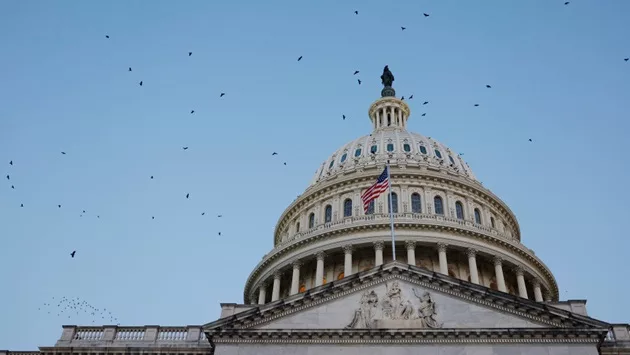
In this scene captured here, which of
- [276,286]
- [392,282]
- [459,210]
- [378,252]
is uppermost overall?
[459,210]

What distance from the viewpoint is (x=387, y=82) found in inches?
3509

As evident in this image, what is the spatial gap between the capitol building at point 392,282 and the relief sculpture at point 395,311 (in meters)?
0.05

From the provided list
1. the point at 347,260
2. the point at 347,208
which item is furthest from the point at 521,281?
the point at 347,208

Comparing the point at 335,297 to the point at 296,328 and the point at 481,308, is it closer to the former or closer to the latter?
the point at 296,328

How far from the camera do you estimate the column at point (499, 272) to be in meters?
57.2

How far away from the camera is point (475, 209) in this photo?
66438 mm

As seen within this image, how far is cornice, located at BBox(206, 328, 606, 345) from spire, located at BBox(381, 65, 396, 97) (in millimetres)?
54878

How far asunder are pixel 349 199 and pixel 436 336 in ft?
106

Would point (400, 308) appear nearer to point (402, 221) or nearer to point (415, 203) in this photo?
point (402, 221)

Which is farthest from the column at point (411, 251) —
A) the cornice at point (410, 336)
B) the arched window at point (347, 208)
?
the cornice at point (410, 336)

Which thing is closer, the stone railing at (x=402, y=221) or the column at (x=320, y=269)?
the column at (x=320, y=269)

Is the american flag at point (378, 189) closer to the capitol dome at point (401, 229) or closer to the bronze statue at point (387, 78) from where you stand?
the capitol dome at point (401, 229)

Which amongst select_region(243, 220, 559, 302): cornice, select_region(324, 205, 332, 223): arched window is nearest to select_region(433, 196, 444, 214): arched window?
select_region(243, 220, 559, 302): cornice

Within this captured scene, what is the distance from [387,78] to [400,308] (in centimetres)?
5689
